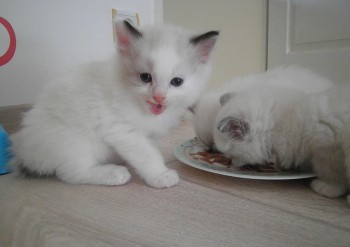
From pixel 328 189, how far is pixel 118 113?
2.39 feet

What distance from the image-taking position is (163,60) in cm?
98

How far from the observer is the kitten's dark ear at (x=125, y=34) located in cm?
103

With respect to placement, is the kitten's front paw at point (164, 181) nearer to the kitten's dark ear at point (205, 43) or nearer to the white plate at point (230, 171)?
the white plate at point (230, 171)

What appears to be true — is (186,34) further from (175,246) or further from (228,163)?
(175,246)

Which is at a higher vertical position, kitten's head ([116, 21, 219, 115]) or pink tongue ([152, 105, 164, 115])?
kitten's head ([116, 21, 219, 115])

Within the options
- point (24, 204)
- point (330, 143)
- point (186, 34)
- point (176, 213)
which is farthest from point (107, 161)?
point (330, 143)

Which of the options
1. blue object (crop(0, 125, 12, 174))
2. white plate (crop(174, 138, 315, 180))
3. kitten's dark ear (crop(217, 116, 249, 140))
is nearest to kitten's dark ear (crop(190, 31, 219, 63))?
kitten's dark ear (crop(217, 116, 249, 140))

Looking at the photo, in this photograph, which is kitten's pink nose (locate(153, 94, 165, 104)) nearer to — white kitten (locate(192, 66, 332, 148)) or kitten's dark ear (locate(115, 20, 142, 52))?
kitten's dark ear (locate(115, 20, 142, 52))

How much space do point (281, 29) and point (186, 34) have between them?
1994 mm

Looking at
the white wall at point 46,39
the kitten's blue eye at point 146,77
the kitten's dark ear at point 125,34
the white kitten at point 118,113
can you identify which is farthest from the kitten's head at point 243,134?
the white wall at point 46,39

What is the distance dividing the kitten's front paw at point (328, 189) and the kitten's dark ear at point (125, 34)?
0.76 metres

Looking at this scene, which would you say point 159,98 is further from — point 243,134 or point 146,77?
point 243,134

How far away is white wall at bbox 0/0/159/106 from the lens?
161cm

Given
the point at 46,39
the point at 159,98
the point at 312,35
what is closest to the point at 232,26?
the point at 312,35
